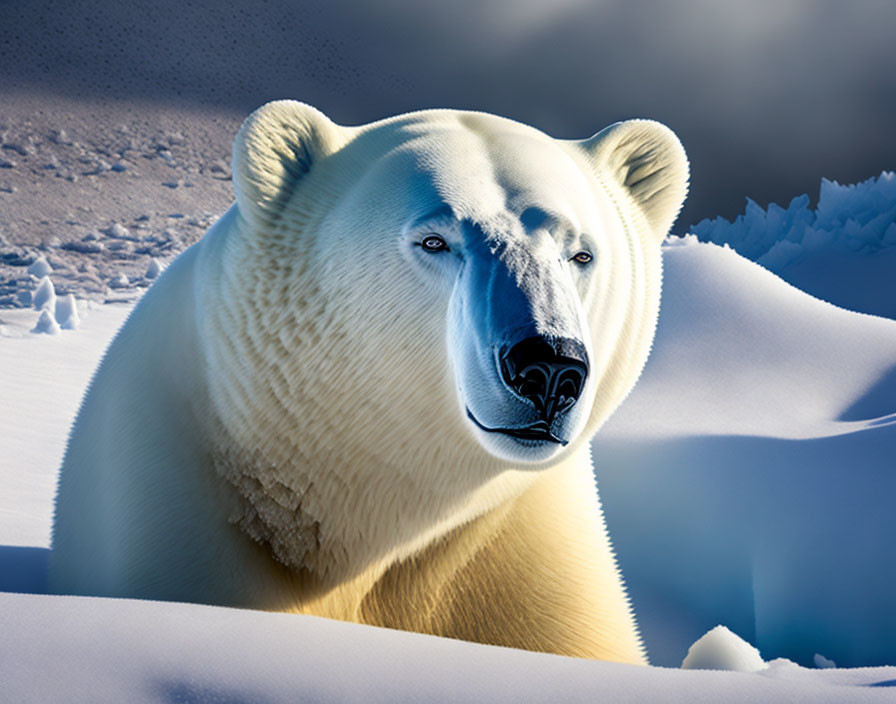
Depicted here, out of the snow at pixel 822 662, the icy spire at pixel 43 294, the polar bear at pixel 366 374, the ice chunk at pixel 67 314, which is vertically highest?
the polar bear at pixel 366 374

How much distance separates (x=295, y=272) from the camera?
5.75 ft

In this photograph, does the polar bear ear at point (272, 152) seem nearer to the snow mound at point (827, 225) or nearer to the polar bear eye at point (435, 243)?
the polar bear eye at point (435, 243)

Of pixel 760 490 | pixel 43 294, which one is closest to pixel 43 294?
pixel 43 294

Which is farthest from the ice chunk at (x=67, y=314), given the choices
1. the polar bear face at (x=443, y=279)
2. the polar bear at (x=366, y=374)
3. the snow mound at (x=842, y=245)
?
the snow mound at (x=842, y=245)

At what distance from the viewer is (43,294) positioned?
7.39 m

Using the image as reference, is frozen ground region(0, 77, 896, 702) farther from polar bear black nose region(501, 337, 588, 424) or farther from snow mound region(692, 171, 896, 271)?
snow mound region(692, 171, 896, 271)

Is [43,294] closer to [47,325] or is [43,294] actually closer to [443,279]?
[47,325]

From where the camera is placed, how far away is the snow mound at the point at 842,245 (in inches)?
398

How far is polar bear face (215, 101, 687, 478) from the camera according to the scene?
1453 mm

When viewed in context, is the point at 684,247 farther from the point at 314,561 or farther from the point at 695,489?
the point at 314,561

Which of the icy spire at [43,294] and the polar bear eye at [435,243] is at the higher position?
the polar bear eye at [435,243]

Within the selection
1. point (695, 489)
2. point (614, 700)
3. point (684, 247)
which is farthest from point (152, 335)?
point (684, 247)

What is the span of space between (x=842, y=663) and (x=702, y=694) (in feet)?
9.01

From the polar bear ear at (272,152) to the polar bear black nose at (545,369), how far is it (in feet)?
2.09
